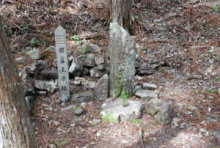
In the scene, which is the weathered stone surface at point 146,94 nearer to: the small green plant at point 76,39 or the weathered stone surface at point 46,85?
the weathered stone surface at point 46,85

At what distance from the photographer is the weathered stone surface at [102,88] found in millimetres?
3965

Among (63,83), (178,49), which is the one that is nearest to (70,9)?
(178,49)

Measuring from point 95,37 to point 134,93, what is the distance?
2.32m

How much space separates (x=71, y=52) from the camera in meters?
5.20

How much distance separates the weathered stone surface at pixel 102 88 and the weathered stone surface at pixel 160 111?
1.99ft

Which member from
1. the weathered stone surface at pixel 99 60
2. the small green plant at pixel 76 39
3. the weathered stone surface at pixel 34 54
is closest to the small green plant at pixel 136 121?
the weathered stone surface at pixel 99 60

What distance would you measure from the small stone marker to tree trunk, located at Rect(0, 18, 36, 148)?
153 cm

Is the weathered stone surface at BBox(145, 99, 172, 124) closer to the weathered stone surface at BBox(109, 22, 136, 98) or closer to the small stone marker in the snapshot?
the weathered stone surface at BBox(109, 22, 136, 98)

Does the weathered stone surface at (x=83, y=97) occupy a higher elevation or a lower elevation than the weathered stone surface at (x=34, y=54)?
lower

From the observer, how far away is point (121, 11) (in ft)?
19.5

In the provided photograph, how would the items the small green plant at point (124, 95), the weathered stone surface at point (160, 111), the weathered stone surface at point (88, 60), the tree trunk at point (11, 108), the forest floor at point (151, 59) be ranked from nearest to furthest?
the tree trunk at point (11, 108), the forest floor at point (151, 59), the weathered stone surface at point (160, 111), the small green plant at point (124, 95), the weathered stone surface at point (88, 60)

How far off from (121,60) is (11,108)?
1818mm

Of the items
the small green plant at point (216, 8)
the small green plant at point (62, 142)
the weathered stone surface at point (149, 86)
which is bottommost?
the small green plant at point (62, 142)

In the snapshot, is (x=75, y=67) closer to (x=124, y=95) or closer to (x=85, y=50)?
(x=85, y=50)
